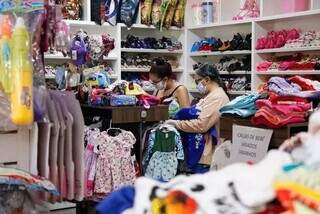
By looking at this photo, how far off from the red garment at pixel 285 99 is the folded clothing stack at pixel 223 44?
3.55 meters

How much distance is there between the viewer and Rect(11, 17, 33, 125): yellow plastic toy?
6.81 ft

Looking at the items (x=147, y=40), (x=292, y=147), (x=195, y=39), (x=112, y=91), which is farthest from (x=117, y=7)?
(x=292, y=147)

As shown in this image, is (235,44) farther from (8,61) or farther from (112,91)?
(8,61)

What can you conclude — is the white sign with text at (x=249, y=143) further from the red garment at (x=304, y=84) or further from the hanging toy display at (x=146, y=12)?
the hanging toy display at (x=146, y=12)

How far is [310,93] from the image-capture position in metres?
3.17

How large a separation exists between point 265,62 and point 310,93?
3.38 metres

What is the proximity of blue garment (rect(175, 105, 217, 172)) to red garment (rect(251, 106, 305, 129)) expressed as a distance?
199 centimetres

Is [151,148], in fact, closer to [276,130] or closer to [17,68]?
[276,130]

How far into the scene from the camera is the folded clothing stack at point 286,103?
2996 mm

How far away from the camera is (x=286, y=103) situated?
317cm

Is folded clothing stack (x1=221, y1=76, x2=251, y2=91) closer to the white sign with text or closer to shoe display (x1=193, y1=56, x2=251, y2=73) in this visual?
shoe display (x1=193, y1=56, x2=251, y2=73)

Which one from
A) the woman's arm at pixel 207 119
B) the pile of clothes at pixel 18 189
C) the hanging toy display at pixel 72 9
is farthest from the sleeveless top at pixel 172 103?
Answer: the pile of clothes at pixel 18 189

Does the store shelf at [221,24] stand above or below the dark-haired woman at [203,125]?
above

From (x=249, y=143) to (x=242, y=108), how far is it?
31 cm
